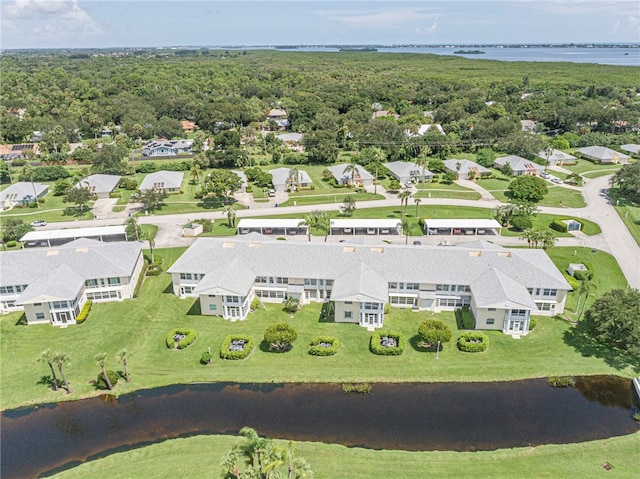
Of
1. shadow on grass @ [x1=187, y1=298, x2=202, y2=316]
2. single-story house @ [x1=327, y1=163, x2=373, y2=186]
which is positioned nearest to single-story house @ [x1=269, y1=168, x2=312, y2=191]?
single-story house @ [x1=327, y1=163, x2=373, y2=186]

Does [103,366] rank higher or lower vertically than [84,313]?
higher

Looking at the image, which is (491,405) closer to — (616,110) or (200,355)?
(200,355)

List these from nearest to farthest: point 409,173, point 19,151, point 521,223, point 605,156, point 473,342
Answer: point 473,342
point 521,223
point 409,173
point 605,156
point 19,151

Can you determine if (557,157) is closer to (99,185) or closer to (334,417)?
(334,417)

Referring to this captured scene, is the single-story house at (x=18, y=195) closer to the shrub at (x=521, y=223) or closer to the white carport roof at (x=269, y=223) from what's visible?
the white carport roof at (x=269, y=223)

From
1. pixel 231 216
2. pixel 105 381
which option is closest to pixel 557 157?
pixel 231 216

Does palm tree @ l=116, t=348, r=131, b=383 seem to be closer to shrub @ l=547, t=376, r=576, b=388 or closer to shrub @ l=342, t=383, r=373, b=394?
shrub @ l=342, t=383, r=373, b=394

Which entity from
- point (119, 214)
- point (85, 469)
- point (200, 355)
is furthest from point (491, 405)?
point (119, 214)

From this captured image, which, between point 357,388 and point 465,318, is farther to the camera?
point 465,318
